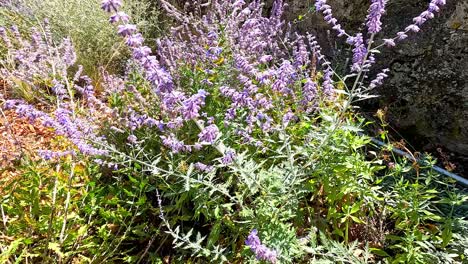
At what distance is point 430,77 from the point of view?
3.04 meters

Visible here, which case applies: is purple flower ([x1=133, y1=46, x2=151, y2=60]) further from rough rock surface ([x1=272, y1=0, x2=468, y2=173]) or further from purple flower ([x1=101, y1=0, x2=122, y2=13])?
rough rock surface ([x1=272, y1=0, x2=468, y2=173])

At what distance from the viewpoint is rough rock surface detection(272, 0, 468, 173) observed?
2.92 meters

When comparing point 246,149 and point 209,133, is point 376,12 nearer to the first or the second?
point 209,133

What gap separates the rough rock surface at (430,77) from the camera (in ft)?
9.58

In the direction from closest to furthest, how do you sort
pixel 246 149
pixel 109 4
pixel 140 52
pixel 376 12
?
pixel 109 4 → pixel 140 52 → pixel 376 12 → pixel 246 149

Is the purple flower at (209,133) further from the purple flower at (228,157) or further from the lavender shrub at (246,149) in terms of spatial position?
the purple flower at (228,157)

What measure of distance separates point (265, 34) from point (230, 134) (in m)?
0.97

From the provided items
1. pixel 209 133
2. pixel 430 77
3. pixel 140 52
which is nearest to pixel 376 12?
pixel 209 133

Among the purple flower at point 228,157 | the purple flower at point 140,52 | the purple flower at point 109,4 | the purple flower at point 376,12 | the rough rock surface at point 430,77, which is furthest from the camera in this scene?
the rough rock surface at point 430,77

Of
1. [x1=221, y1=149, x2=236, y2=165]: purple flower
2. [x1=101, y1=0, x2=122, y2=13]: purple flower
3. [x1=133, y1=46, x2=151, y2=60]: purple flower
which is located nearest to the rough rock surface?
[x1=221, y1=149, x2=236, y2=165]: purple flower

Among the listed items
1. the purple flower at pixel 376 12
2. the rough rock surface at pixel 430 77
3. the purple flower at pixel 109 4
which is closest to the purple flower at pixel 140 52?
the purple flower at pixel 109 4

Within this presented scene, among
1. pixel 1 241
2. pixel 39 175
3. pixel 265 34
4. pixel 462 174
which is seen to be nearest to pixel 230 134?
pixel 265 34

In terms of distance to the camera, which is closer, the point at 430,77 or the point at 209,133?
the point at 209,133

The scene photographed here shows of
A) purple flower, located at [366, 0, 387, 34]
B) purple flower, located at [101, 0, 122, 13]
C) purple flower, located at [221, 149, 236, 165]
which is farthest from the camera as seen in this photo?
purple flower, located at [221, 149, 236, 165]
